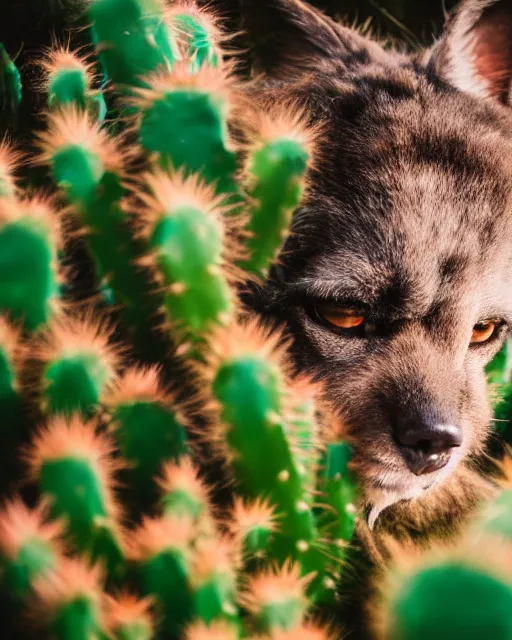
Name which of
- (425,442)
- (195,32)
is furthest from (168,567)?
(195,32)

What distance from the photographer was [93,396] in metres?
0.75

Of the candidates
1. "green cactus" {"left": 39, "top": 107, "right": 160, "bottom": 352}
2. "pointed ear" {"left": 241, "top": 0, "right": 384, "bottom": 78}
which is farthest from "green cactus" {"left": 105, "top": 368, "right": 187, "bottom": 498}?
"pointed ear" {"left": 241, "top": 0, "right": 384, "bottom": 78}

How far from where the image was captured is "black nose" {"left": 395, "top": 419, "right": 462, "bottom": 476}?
0.93m

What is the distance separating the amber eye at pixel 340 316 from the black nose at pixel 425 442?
0.16 metres

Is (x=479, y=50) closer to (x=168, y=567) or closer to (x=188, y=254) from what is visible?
(x=188, y=254)

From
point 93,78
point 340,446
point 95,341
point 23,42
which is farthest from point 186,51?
point 340,446

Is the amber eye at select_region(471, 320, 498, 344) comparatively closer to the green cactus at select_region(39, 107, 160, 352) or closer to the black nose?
the black nose

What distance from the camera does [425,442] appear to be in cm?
93

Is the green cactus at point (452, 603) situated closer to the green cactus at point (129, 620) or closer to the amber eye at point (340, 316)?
the green cactus at point (129, 620)

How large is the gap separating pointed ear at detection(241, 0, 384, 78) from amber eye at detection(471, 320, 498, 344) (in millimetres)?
508

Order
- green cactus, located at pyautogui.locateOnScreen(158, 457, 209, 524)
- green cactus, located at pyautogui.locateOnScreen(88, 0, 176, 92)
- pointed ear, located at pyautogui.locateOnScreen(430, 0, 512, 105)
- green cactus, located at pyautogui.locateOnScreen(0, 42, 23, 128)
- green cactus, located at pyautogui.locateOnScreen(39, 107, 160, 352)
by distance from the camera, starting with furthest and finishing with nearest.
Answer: pointed ear, located at pyautogui.locateOnScreen(430, 0, 512, 105) < green cactus, located at pyautogui.locateOnScreen(0, 42, 23, 128) < green cactus, located at pyautogui.locateOnScreen(88, 0, 176, 92) < green cactus, located at pyautogui.locateOnScreen(39, 107, 160, 352) < green cactus, located at pyautogui.locateOnScreen(158, 457, 209, 524)

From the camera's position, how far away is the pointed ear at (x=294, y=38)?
117cm

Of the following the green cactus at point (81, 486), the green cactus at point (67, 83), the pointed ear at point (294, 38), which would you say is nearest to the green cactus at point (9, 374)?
the green cactus at point (81, 486)

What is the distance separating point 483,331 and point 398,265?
0.26 metres
